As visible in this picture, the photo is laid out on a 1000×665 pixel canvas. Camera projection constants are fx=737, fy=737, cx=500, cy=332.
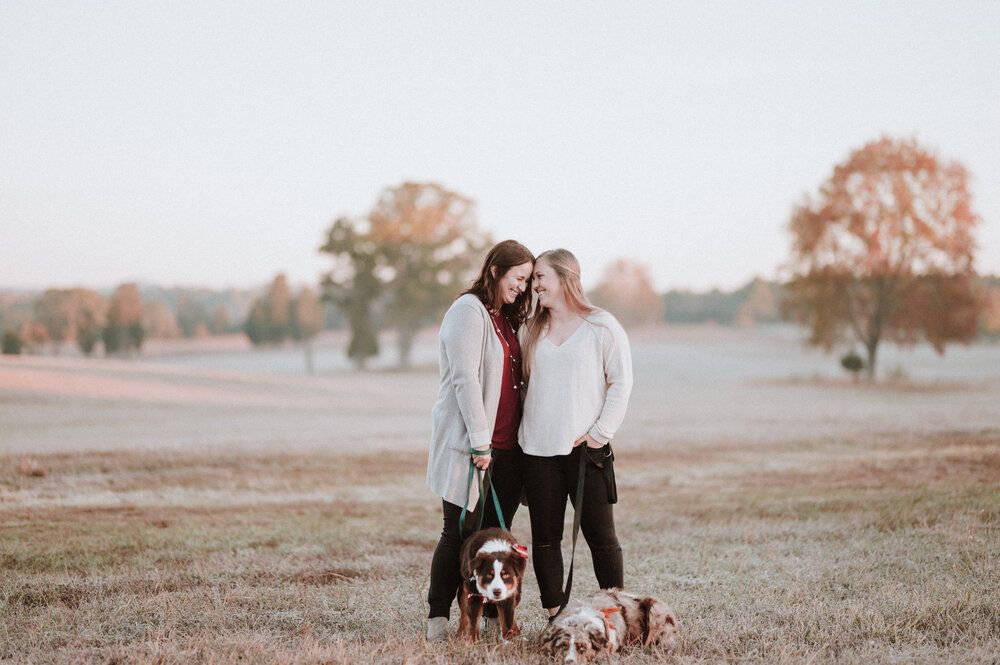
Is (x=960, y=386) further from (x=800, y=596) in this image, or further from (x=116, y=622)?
(x=116, y=622)

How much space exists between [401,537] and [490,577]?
3.55m

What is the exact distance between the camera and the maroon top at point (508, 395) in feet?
13.1

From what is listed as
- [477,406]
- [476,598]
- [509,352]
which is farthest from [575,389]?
[476,598]

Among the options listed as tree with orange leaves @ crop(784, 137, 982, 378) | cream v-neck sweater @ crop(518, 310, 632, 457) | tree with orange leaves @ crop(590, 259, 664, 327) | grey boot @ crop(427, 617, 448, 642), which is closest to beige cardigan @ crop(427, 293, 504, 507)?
cream v-neck sweater @ crop(518, 310, 632, 457)

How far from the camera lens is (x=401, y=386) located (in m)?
30.3

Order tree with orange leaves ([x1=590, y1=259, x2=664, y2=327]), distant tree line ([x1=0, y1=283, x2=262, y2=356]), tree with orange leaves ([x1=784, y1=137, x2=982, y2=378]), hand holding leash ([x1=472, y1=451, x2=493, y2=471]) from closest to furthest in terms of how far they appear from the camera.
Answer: hand holding leash ([x1=472, y1=451, x2=493, y2=471]) → tree with orange leaves ([x1=784, y1=137, x2=982, y2=378]) → distant tree line ([x1=0, y1=283, x2=262, y2=356]) → tree with orange leaves ([x1=590, y1=259, x2=664, y2=327])

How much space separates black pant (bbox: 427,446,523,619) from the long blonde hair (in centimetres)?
49

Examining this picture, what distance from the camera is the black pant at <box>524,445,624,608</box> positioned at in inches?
158

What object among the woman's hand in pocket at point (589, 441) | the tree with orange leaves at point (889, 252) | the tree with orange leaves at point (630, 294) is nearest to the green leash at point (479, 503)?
the woman's hand in pocket at point (589, 441)

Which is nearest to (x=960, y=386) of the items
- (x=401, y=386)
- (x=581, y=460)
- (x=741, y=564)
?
(x=401, y=386)

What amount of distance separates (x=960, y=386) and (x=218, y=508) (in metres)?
27.2

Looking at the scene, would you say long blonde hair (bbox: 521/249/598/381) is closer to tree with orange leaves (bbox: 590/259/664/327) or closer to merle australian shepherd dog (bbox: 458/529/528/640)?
merle australian shepherd dog (bbox: 458/529/528/640)

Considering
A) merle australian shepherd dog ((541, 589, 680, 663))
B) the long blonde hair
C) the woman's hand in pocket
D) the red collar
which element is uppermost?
the long blonde hair

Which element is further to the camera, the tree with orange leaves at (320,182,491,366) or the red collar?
the tree with orange leaves at (320,182,491,366)
